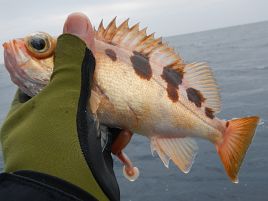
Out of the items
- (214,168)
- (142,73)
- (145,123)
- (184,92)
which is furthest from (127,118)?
(214,168)

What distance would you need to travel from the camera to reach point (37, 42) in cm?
240

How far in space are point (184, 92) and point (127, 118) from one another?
25.7 inches

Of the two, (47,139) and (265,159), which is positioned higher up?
(47,139)

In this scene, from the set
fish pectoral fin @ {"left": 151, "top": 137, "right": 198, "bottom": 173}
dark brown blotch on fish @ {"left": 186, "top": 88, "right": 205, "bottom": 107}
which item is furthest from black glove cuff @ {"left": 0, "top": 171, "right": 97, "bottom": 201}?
dark brown blotch on fish @ {"left": 186, "top": 88, "right": 205, "bottom": 107}

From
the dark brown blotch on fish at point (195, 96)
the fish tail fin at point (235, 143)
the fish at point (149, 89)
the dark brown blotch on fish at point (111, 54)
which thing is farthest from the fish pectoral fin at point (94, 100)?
the fish tail fin at point (235, 143)

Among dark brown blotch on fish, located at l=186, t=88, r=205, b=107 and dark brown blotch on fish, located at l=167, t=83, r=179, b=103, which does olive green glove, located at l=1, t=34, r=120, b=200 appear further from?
dark brown blotch on fish, located at l=186, t=88, r=205, b=107

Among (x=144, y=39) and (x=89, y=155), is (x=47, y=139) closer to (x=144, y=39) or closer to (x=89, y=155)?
(x=89, y=155)

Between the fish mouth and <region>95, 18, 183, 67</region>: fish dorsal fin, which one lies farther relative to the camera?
<region>95, 18, 183, 67</region>: fish dorsal fin

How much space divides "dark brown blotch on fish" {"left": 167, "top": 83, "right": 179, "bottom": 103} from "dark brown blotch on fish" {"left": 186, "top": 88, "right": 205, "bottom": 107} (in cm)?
15

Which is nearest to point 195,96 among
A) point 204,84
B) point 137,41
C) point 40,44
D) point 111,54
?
point 204,84

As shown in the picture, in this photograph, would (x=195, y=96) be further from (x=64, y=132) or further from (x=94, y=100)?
(x=64, y=132)

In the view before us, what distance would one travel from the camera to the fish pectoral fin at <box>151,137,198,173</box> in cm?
299

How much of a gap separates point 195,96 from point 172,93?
294 mm

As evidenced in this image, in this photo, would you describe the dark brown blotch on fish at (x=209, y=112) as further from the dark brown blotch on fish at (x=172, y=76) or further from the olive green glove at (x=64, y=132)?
the olive green glove at (x=64, y=132)
